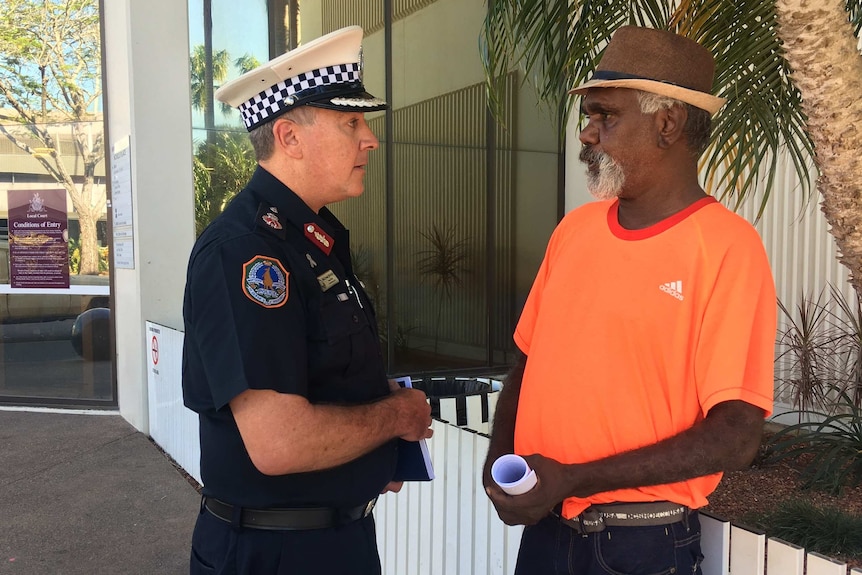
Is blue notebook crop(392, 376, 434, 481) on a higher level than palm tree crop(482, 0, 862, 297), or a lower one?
lower

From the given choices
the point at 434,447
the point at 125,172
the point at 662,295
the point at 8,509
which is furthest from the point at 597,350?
the point at 125,172

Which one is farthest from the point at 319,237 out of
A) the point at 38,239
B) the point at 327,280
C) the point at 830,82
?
the point at 38,239

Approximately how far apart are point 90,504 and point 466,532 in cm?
300

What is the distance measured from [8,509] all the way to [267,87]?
3997 millimetres

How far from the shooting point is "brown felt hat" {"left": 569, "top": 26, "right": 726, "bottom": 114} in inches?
61.9

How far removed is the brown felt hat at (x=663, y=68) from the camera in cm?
157

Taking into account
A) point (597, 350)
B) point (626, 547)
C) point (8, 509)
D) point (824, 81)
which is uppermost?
point (824, 81)

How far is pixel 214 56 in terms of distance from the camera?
6598 millimetres

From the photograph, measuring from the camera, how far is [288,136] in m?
1.73

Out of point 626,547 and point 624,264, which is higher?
point 624,264

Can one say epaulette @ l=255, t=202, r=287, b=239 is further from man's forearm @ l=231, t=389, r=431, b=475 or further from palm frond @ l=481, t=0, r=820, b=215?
palm frond @ l=481, t=0, r=820, b=215

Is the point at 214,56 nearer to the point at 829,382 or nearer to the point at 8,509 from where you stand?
the point at 8,509

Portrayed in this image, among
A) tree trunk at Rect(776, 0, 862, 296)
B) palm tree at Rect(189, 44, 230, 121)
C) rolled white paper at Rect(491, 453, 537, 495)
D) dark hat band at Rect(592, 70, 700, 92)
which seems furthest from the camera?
palm tree at Rect(189, 44, 230, 121)

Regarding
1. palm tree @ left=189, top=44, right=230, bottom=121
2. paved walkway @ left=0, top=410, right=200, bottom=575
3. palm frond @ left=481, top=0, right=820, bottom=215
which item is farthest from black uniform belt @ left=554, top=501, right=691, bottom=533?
palm tree @ left=189, top=44, right=230, bottom=121
